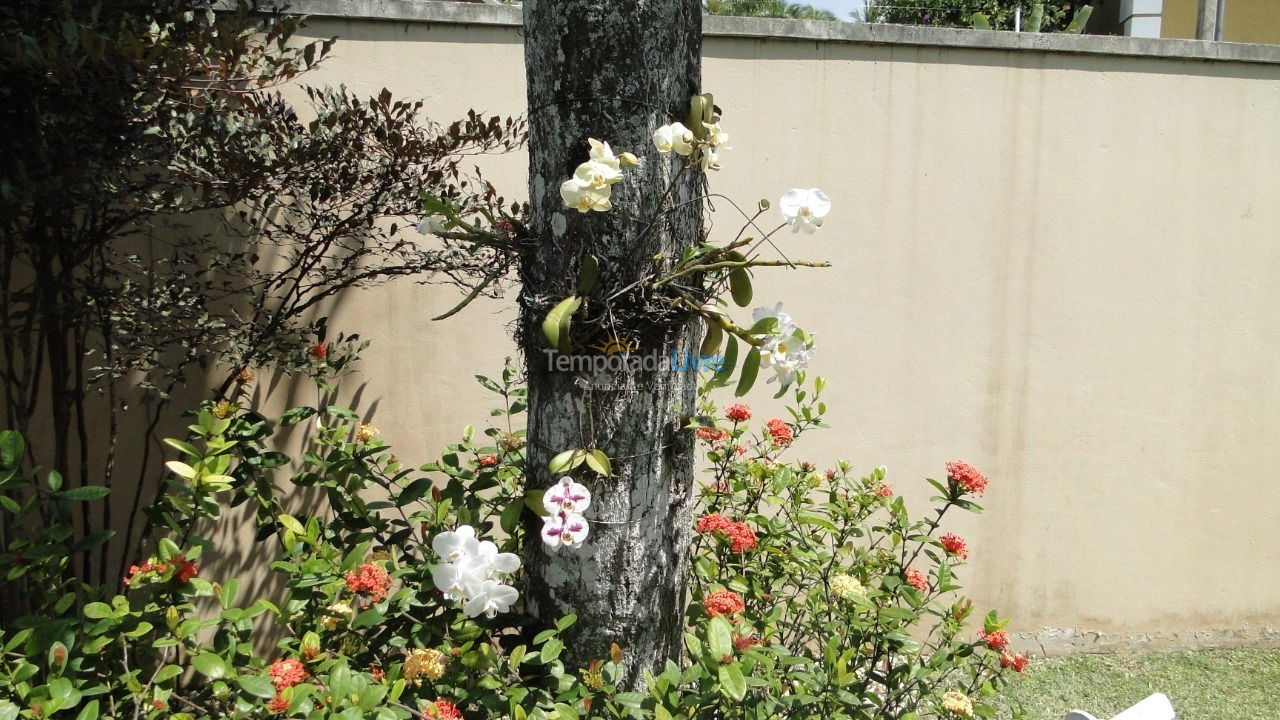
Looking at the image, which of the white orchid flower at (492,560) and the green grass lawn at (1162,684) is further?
the green grass lawn at (1162,684)

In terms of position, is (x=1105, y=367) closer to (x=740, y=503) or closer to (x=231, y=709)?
(x=740, y=503)

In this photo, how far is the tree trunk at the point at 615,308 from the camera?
172 cm

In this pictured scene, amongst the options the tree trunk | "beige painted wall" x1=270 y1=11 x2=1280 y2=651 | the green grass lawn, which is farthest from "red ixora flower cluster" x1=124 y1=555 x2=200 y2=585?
the green grass lawn

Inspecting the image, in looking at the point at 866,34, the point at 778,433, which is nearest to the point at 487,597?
the point at 778,433

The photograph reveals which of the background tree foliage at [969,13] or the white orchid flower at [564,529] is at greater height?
the background tree foliage at [969,13]

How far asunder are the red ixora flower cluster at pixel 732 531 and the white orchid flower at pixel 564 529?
1.53 ft

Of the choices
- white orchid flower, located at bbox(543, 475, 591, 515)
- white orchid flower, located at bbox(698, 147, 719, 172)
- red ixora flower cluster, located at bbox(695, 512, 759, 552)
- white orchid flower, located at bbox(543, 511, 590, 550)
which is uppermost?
white orchid flower, located at bbox(698, 147, 719, 172)

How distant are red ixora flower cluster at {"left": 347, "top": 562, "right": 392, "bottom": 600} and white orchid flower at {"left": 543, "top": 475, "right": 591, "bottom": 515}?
15.4 inches

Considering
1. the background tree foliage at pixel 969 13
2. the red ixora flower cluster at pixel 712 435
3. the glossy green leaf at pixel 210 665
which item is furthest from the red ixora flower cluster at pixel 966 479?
the background tree foliage at pixel 969 13

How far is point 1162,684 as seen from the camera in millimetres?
3553

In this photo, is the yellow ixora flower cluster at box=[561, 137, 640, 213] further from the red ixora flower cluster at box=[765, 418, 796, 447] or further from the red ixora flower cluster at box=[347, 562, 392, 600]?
the red ixora flower cluster at box=[765, 418, 796, 447]

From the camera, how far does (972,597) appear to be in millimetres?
3703

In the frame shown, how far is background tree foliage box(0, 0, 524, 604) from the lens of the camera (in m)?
2.10

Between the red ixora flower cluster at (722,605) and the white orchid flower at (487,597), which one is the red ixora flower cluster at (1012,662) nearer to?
the red ixora flower cluster at (722,605)
